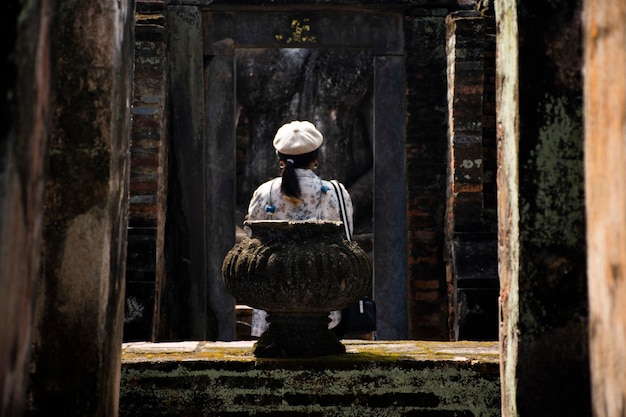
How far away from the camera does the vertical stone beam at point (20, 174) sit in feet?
6.33

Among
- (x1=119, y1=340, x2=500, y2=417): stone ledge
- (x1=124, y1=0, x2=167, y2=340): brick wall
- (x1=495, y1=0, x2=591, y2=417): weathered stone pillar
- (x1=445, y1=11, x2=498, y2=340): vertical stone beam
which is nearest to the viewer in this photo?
(x1=495, y1=0, x2=591, y2=417): weathered stone pillar

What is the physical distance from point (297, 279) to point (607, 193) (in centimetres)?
241

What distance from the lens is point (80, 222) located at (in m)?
2.83

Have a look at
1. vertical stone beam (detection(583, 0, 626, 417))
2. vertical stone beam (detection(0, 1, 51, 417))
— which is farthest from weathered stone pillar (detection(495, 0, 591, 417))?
vertical stone beam (detection(0, 1, 51, 417))

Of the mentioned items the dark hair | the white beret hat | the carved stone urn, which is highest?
the white beret hat

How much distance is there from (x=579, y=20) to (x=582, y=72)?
0.51 feet

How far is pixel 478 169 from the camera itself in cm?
653

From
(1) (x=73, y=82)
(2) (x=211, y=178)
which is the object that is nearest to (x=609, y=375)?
(1) (x=73, y=82)

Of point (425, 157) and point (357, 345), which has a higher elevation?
point (425, 157)

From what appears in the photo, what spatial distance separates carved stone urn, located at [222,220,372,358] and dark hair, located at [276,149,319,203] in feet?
1.73

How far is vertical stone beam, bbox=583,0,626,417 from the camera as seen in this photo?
2.02 m

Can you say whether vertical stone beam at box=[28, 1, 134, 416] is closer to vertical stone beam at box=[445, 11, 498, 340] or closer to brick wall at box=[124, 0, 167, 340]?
brick wall at box=[124, 0, 167, 340]

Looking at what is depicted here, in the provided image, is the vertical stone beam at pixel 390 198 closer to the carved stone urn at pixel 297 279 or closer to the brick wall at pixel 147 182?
the brick wall at pixel 147 182

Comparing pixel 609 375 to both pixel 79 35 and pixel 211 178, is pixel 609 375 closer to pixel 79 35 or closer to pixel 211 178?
pixel 79 35
